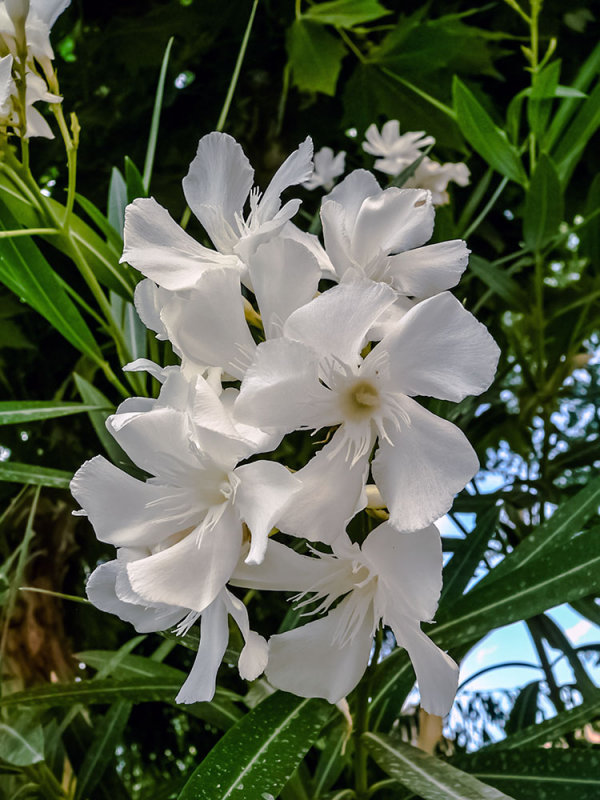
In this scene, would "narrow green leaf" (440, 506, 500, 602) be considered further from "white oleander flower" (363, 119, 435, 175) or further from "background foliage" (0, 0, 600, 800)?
"white oleander flower" (363, 119, 435, 175)

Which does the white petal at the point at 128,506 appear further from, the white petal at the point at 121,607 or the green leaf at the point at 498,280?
Answer: the green leaf at the point at 498,280

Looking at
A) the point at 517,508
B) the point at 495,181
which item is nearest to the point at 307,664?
the point at 517,508

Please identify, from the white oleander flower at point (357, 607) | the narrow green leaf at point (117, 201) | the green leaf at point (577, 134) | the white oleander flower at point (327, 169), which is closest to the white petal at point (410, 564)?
the white oleander flower at point (357, 607)

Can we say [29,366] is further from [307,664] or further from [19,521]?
[307,664]

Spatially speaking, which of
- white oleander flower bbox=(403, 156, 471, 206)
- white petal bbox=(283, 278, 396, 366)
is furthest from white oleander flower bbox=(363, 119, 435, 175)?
white petal bbox=(283, 278, 396, 366)

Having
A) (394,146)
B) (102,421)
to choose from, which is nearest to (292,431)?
(102,421)

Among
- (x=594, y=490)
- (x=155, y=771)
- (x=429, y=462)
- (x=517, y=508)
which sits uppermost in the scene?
(x=429, y=462)
